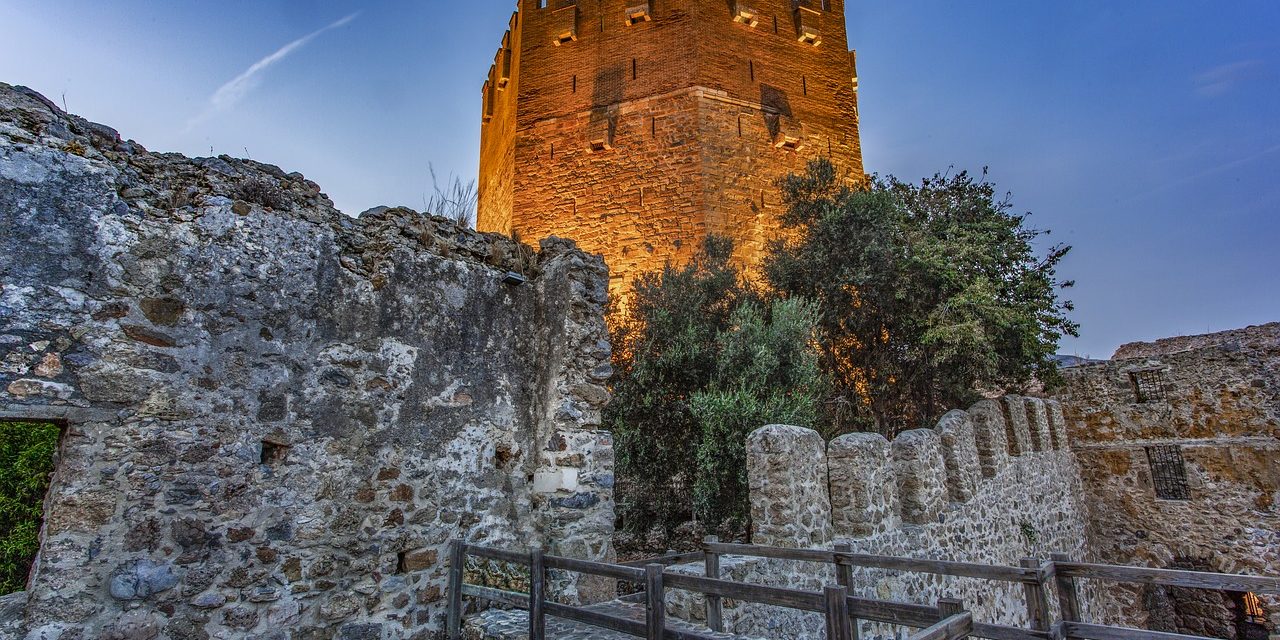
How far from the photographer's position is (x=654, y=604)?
3625mm

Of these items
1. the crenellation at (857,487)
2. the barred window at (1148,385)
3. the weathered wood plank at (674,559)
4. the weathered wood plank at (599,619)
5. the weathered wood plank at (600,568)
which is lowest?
the weathered wood plank at (599,619)

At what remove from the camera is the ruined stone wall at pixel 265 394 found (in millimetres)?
3467

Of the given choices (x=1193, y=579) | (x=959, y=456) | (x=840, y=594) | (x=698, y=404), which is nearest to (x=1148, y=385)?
(x=959, y=456)

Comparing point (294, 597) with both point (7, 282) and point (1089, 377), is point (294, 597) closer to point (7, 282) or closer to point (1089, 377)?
point (7, 282)

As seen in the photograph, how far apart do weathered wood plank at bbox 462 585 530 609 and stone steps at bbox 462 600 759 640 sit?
0.57 ft

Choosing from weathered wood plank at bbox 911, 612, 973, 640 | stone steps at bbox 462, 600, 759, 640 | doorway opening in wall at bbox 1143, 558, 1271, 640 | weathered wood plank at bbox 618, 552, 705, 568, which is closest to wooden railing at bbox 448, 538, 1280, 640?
weathered wood plank at bbox 911, 612, 973, 640

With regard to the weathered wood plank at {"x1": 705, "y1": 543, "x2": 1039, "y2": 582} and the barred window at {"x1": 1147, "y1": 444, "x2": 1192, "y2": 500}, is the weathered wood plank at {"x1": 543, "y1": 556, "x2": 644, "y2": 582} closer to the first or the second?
the weathered wood plank at {"x1": 705, "y1": 543, "x2": 1039, "y2": 582}

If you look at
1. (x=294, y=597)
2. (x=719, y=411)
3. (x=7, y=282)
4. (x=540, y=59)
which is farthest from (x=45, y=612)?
(x=540, y=59)

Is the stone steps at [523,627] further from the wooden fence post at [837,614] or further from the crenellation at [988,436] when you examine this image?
the crenellation at [988,436]

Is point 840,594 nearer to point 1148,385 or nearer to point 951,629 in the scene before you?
point 951,629

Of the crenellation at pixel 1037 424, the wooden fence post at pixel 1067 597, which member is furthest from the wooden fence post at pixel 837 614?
the crenellation at pixel 1037 424

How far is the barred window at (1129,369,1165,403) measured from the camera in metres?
12.9

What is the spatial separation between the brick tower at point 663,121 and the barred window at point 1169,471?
8474mm

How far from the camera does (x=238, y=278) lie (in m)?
4.16
